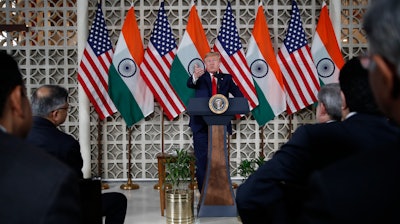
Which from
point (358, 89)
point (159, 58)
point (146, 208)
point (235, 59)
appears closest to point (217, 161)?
point (146, 208)

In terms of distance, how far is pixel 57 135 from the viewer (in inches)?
99.9

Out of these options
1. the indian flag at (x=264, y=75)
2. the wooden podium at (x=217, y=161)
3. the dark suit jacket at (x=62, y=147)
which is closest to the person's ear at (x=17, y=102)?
the dark suit jacket at (x=62, y=147)

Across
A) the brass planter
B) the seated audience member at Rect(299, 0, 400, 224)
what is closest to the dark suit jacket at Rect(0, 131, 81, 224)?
the seated audience member at Rect(299, 0, 400, 224)

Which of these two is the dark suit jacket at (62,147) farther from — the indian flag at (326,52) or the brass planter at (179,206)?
the indian flag at (326,52)

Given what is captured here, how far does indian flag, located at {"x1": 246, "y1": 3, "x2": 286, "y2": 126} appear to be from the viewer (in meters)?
5.88

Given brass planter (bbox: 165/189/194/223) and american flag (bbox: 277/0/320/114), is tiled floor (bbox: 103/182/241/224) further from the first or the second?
american flag (bbox: 277/0/320/114)

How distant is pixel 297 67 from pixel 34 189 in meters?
5.26

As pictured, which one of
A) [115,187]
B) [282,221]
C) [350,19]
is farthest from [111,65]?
[282,221]

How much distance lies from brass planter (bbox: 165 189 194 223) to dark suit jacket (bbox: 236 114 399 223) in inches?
80.5

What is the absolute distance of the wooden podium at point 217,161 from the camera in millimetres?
4301

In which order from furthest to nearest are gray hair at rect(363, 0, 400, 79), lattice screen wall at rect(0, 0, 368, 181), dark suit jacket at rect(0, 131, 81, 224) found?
lattice screen wall at rect(0, 0, 368, 181), dark suit jacket at rect(0, 131, 81, 224), gray hair at rect(363, 0, 400, 79)

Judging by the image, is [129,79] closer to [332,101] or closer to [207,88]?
[207,88]

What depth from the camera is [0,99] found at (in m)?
1.11

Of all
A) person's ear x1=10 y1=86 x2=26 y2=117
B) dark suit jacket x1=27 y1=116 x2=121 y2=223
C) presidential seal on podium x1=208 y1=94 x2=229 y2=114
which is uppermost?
person's ear x1=10 y1=86 x2=26 y2=117
